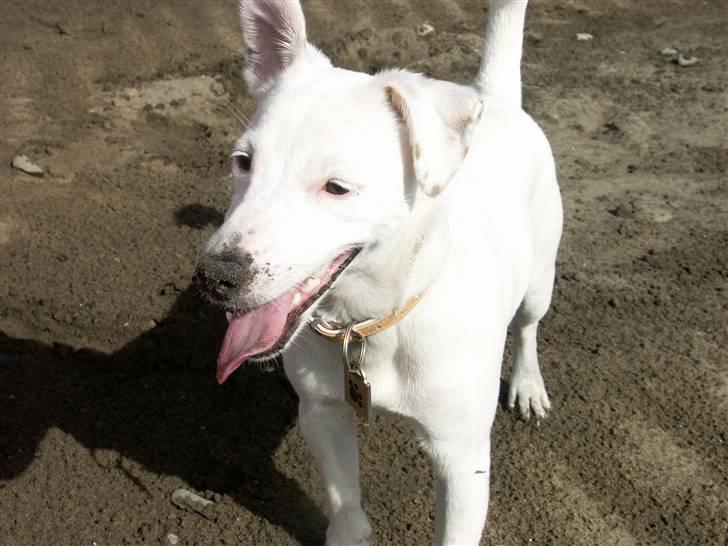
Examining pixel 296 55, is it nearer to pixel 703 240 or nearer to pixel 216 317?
pixel 216 317

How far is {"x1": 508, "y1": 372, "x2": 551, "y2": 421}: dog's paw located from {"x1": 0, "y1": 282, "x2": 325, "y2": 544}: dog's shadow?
40.9 inches

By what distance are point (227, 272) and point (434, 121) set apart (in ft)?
2.25

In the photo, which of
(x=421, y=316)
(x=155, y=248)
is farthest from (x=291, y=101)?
(x=155, y=248)

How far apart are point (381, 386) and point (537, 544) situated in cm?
121

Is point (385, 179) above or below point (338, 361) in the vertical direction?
above

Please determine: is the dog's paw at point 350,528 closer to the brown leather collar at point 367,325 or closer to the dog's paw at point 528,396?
the brown leather collar at point 367,325

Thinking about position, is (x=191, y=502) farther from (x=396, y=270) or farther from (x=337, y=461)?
(x=396, y=270)

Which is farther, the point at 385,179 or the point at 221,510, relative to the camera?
the point at 221,510

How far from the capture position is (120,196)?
558cm

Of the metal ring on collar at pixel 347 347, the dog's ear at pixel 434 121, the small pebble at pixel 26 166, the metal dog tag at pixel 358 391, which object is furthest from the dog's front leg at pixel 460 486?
the small pebble at pixel 26 166

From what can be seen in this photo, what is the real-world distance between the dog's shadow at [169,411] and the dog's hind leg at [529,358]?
3.46ft

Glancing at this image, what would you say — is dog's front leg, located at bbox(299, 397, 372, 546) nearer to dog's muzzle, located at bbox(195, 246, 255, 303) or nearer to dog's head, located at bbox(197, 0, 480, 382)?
dog's head, located at bbox(197, 0, 480, 382)

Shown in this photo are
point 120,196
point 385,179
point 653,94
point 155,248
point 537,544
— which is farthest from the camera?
point 653,94

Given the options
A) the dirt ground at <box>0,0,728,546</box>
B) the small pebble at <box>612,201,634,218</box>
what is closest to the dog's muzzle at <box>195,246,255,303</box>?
the dirt ground at <box>0,0,728,546</box>
